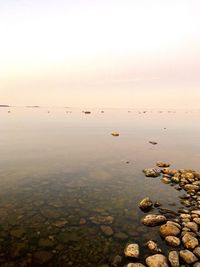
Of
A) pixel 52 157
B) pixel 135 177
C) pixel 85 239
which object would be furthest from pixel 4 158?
pixel 85 239

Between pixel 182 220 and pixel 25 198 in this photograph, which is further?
pixel 25 198

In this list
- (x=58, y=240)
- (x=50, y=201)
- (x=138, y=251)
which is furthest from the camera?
(x=50, y=201)

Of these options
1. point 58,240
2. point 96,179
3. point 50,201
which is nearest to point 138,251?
point 58,240

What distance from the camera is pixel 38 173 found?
895 inches

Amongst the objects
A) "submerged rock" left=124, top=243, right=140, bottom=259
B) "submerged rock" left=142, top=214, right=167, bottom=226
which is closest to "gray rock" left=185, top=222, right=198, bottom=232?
"submerged rock" left=142, top=214, right=167, bottom=226

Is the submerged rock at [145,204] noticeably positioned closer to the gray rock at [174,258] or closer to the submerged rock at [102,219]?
the submerged rock at [102,219]

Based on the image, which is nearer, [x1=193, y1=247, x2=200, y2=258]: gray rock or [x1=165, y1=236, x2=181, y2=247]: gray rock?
[x1=193, y1=247, x2=200, y2=258]: gray rock

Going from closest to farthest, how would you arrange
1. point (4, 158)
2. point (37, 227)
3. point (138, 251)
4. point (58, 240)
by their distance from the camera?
point (138, 251) < point (58, 240) < point (37, 227) < point (4, 158)

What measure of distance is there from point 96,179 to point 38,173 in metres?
5.72

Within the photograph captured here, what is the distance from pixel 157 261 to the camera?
9.95 metres

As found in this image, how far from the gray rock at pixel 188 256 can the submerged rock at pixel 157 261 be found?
860 millimetres

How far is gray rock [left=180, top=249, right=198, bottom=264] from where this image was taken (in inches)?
402

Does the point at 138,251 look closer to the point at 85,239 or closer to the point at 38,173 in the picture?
the point at 85,239

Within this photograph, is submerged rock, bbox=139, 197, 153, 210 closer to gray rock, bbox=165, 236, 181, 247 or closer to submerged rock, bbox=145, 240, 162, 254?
gray rock, bbox=165, 236, 181, 247
